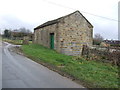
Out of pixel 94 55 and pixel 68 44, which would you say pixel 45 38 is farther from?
pixel 94 55

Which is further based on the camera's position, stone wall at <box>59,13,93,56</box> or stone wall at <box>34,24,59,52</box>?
stone wall at <box>34,24,59,52</box>

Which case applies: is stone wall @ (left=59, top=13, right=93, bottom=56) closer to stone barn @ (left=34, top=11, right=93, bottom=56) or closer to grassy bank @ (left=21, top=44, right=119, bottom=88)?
stone barn @ (left=34, top=11, right=93, bottom=56)

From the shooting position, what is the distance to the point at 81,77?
7430 mm

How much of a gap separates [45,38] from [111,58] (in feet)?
45.9

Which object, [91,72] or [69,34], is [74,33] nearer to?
[69,34]

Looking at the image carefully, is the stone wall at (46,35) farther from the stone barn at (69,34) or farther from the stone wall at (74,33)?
the stone wall at (74,33)

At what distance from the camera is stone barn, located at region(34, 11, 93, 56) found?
2093 centimetres

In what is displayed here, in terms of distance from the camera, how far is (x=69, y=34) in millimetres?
21609

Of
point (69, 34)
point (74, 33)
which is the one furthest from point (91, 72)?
point (74, 33)

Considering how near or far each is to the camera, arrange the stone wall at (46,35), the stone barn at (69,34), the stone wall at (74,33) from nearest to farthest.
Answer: the stone barn at (69,34), the stone wall at (74,33), the stone wall at (46,35)

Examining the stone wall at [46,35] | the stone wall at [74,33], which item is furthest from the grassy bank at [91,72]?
the stone wall at [46,35]

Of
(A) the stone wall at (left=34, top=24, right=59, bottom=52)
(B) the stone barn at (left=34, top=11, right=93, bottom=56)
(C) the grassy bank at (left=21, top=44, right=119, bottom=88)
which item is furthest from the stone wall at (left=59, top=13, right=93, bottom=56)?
(C) the grassy bank at (left=21, top=44, right=119, bottom=88)

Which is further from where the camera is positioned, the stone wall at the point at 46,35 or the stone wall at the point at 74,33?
the stone wall at the point at 46,35

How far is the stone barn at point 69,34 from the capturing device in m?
20.9
